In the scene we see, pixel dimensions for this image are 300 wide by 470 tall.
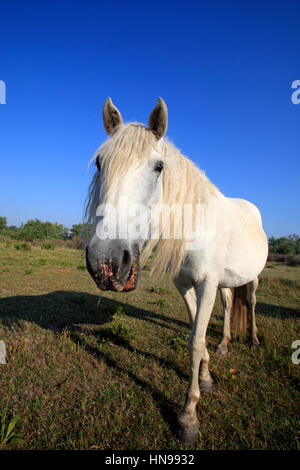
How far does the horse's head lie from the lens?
1.39 meters

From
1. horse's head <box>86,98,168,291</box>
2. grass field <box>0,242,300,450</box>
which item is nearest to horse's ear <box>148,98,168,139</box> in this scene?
horse's head <box>86,98,168,291</box>

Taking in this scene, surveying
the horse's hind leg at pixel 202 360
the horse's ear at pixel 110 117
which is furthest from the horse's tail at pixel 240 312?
the horse's ear at pixel 110 117

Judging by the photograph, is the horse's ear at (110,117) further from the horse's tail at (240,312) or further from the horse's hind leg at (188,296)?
the horse's tail at (240,312)

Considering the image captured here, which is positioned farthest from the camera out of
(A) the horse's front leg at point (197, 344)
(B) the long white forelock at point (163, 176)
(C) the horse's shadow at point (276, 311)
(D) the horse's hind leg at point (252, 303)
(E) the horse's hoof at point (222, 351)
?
(C) the horse's shadow at point (276, 311)

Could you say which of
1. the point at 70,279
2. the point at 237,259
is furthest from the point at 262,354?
the point at 70,279

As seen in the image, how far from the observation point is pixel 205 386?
7.91ft

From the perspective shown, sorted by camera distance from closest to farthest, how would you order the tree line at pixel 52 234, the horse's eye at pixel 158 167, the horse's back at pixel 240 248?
the horse's eye at pixel 158 167 → the horse's back at pixel 240 248 → the tree line at pixel 52 234

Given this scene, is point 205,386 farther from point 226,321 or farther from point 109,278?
point 109,278

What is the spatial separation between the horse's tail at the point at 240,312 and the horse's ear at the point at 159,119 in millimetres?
3330

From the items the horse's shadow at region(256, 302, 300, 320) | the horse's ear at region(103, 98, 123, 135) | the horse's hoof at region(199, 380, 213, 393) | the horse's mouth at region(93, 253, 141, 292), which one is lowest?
the horse's shadow at region(256, 302, 300, 320)

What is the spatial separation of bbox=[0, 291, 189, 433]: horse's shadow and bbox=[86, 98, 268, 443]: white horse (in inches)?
24.2

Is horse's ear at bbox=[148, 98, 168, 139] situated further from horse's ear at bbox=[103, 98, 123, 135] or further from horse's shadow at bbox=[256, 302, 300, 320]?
horse's shadow at bbox=[256, 302, 300, 320]

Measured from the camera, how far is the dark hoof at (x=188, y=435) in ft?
5.73
